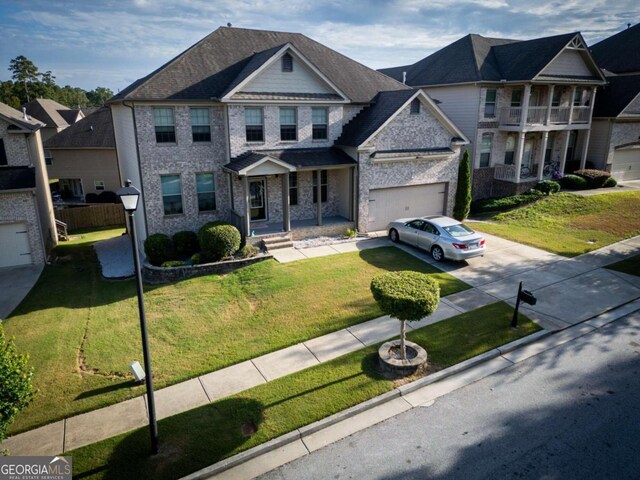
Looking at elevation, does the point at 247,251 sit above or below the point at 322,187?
below

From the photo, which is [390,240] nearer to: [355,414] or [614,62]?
[355,414]

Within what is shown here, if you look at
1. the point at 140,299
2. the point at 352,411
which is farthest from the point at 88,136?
the point at 352,411

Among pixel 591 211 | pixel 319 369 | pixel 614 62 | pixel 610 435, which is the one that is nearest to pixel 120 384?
pixel 319 369

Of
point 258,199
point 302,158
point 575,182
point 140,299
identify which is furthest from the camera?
point 575,182

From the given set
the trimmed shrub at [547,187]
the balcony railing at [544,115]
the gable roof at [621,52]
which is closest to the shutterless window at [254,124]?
the balcony railing at [544,115]

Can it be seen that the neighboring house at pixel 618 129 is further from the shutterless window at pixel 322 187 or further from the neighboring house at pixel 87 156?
the neighboring house at pixel 87 156

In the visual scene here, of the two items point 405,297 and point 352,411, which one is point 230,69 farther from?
point 352,411

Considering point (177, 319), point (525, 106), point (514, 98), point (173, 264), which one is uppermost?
point (514, 98)
